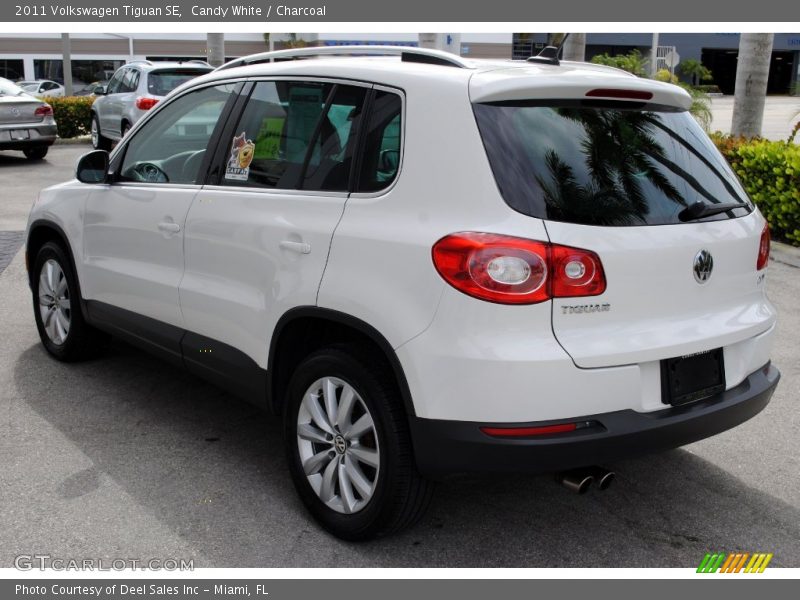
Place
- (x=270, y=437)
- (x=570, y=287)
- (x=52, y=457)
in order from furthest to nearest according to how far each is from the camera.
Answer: (x=270, y=437) → (x=52, y=457) → (x=570, y=287)

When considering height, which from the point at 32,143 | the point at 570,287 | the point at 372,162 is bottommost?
the point at 32,143

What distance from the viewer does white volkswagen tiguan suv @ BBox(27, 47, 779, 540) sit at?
2990 millimetres

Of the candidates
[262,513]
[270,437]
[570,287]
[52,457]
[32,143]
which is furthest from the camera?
[32,143]

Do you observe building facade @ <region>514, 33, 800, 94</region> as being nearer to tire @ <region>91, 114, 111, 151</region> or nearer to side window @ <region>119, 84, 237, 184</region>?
tire @ <region>91, 114, 111, 151</region>

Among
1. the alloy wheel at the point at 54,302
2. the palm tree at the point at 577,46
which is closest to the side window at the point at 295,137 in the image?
the alloy wheel at the point at 54,302

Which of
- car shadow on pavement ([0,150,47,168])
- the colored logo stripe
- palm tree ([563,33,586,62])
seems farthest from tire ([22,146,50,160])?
the colored logo stripe

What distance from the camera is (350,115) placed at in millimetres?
3592

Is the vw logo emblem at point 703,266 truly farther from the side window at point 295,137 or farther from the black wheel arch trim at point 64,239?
the black wheel arch trim at point 64,239

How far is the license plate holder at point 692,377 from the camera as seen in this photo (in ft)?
10.5

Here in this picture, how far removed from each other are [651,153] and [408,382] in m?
1.28

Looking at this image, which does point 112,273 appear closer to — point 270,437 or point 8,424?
point 8,424

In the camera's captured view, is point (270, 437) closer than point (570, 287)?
No

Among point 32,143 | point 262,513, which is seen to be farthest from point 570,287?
point 32,143

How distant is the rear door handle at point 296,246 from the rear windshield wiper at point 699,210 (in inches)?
55.6
